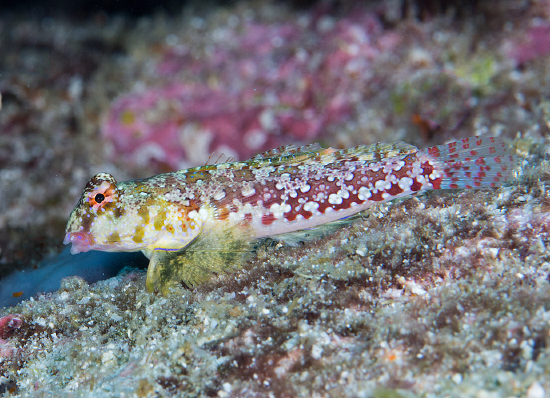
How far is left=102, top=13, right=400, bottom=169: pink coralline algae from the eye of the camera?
588 cm

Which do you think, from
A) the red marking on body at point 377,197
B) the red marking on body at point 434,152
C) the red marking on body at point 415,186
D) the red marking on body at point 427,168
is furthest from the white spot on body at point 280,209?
the red marking on body at point 434,152

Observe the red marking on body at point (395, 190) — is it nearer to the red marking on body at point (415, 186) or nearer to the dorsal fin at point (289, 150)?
the red marking on body at point (415, 186)

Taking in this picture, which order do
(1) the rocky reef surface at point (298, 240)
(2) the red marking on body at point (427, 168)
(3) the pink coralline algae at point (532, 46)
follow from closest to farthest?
(1) the rocky reef surface at point (298, 240), (2) the red marking on body at point (427, 168), (3) the pink coralline algae at point (532, 46)

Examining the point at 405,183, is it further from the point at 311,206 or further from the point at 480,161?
the point at 311,206

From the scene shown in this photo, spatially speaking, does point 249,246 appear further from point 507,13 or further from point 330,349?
point 507,13

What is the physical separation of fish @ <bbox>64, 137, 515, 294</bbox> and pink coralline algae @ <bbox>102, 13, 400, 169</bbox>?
9.61 feet

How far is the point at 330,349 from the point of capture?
199 cm

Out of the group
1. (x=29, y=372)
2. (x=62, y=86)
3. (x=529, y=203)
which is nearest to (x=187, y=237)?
(x=29, y=372)

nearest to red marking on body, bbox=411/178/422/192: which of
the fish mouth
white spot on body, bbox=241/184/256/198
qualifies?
white spot on body, bbox=241/184/256/198

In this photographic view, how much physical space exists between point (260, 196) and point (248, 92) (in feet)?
10.8

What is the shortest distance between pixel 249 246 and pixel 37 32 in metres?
6.13

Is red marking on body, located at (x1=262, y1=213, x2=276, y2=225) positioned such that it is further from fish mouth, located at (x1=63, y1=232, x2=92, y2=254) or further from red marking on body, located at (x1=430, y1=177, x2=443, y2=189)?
fish mouth, located at (x1=63, y1=232, x2=92, y2=254)

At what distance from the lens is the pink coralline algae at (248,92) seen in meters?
5.88

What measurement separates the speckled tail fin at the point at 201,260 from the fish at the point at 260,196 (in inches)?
0.6
